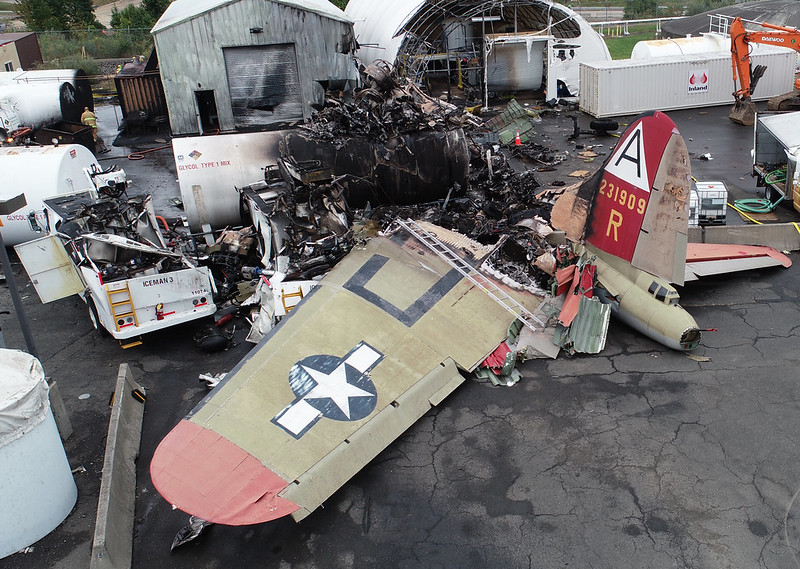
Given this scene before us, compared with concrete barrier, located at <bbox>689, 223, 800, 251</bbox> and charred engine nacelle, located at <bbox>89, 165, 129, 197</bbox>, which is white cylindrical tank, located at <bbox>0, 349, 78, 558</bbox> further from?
concrete barrier, located at <bbox>689, 223, 800, 251</bbox>

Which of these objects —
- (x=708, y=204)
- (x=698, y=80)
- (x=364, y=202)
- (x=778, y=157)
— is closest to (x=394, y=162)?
(x=364, y=202)

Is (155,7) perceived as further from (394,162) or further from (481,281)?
(481,281)

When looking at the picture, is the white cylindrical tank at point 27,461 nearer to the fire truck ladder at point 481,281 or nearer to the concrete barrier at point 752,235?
the fire truck ladder at point 481,281

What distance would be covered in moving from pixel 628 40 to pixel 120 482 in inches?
2097

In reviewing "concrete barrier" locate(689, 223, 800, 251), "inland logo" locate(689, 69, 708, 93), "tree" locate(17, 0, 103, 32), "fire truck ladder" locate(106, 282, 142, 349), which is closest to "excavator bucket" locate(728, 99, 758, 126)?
"inland logo" locate(689, 69, 708, 93)

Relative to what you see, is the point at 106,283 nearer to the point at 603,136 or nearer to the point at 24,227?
the point at 24,227

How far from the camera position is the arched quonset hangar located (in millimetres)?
32688

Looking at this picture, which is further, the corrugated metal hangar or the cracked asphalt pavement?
the corrugated metal hangar

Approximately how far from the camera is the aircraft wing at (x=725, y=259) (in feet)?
40.9

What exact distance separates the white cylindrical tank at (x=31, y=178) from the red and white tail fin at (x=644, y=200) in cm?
1365

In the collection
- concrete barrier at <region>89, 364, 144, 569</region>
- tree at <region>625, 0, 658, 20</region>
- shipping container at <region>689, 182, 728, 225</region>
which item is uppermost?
tree at <region>625, 0, 658, 20</region>

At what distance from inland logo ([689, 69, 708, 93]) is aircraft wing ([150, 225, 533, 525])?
23.4 metres

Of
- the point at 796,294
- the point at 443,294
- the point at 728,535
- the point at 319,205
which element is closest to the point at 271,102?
the point at 319,205

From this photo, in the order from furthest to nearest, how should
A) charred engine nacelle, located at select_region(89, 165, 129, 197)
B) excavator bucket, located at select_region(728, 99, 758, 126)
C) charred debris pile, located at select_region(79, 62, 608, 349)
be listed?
excavator bucket, located at select_region(728, 99, 758, 126)
charred engine nacelle, located at select_region(89, 165, 129, 197)
charred debris pile, located at select_region(79, 62, 608, 349)
